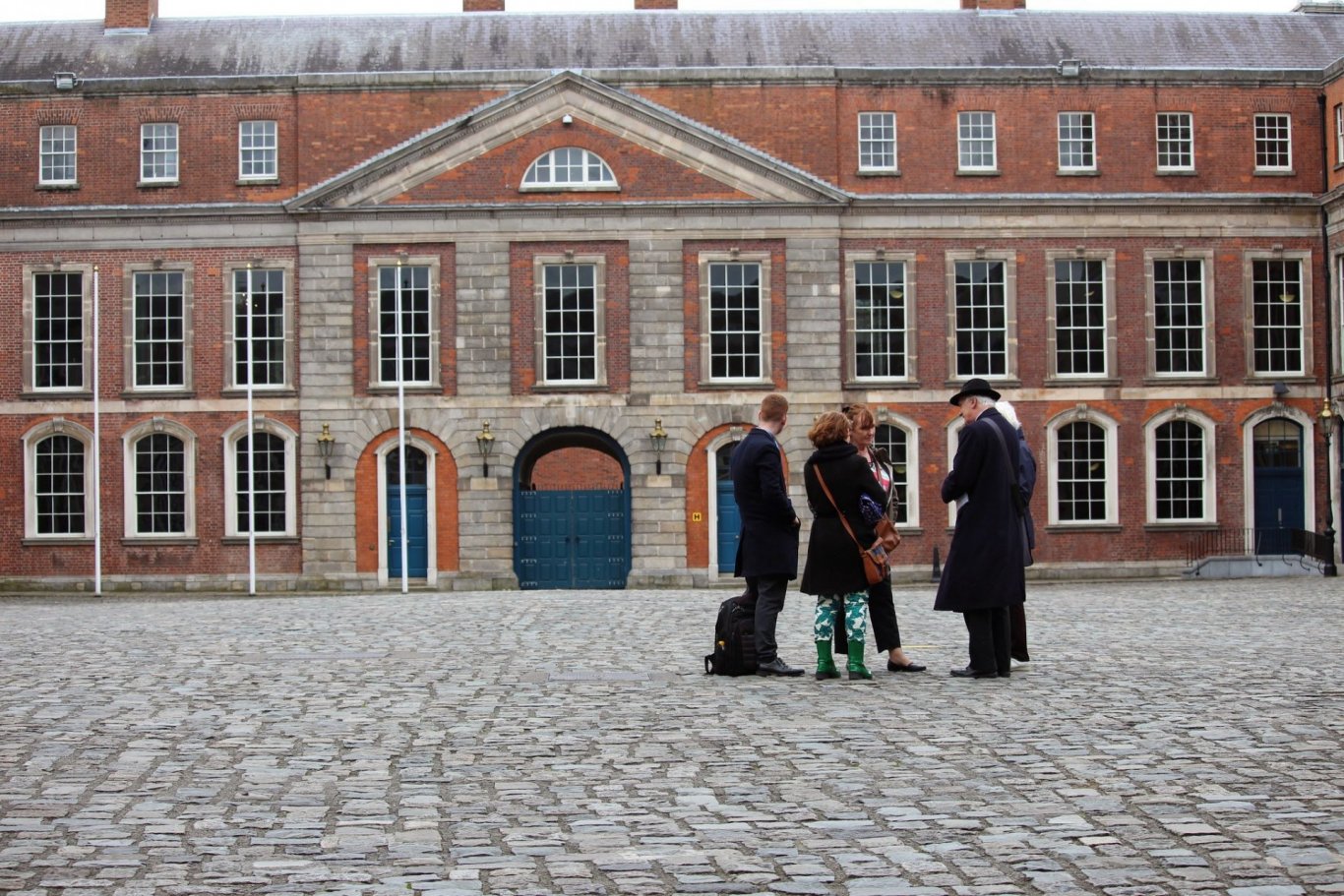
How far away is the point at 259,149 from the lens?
36.4m

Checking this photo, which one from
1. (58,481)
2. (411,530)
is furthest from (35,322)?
(411,530)

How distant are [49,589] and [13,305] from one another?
5.80 meters

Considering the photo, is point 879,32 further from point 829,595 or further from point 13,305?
point 829,595

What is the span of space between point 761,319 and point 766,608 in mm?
23194

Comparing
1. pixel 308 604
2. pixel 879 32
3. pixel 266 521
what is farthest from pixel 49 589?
pixel 879 32

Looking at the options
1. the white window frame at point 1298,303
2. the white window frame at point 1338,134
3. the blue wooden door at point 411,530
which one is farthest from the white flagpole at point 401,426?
the white window frame at point 1338,134

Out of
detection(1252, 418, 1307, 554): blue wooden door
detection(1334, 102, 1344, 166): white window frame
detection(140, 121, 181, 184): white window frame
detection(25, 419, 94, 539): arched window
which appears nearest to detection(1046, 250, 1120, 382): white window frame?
detection(1252, 418, 1307, 554): blue wooden door

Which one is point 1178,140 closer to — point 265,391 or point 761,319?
point 761,319

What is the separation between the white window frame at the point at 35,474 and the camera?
35625 millimetres

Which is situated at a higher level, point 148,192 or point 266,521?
point 148,192

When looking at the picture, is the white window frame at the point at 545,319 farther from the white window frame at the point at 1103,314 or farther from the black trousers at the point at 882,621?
the black trousers at the point at 882,621

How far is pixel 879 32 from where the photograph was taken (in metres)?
38.9

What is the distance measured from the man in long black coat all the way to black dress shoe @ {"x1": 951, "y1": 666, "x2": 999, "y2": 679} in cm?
110

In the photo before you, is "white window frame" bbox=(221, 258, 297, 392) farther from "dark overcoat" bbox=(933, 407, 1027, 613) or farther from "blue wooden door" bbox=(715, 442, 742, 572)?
"dark overcoat" bbox=(933, 407, 1027, 613)
